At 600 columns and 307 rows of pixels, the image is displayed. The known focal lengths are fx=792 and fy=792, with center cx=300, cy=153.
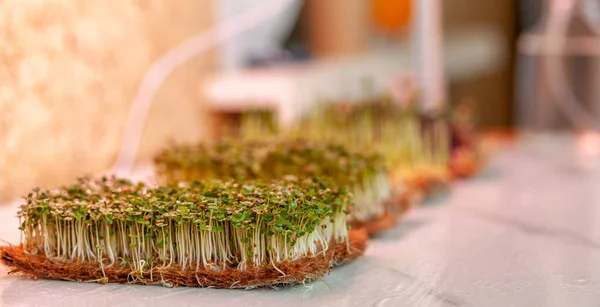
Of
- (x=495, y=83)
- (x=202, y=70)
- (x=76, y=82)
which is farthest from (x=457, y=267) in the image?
(x=495, y=83)

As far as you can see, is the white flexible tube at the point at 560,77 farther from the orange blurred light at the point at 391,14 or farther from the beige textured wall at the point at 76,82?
the beige textured wall at the point at 76,82

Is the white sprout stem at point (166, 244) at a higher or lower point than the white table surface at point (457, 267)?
higher

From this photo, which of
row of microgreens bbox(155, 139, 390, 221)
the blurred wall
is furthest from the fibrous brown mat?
the blurred wall

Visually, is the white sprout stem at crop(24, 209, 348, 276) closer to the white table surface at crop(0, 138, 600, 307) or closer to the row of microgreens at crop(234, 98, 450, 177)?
the white table surface at crop(0, 138, 600, 307)

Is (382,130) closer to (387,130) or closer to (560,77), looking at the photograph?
(387,130)

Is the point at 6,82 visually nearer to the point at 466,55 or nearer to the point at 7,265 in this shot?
the point at 7,265

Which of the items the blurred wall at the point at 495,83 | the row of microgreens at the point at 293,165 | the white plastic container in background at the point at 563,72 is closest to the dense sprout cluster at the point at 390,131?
the row of microgreens at the point at 293,165
